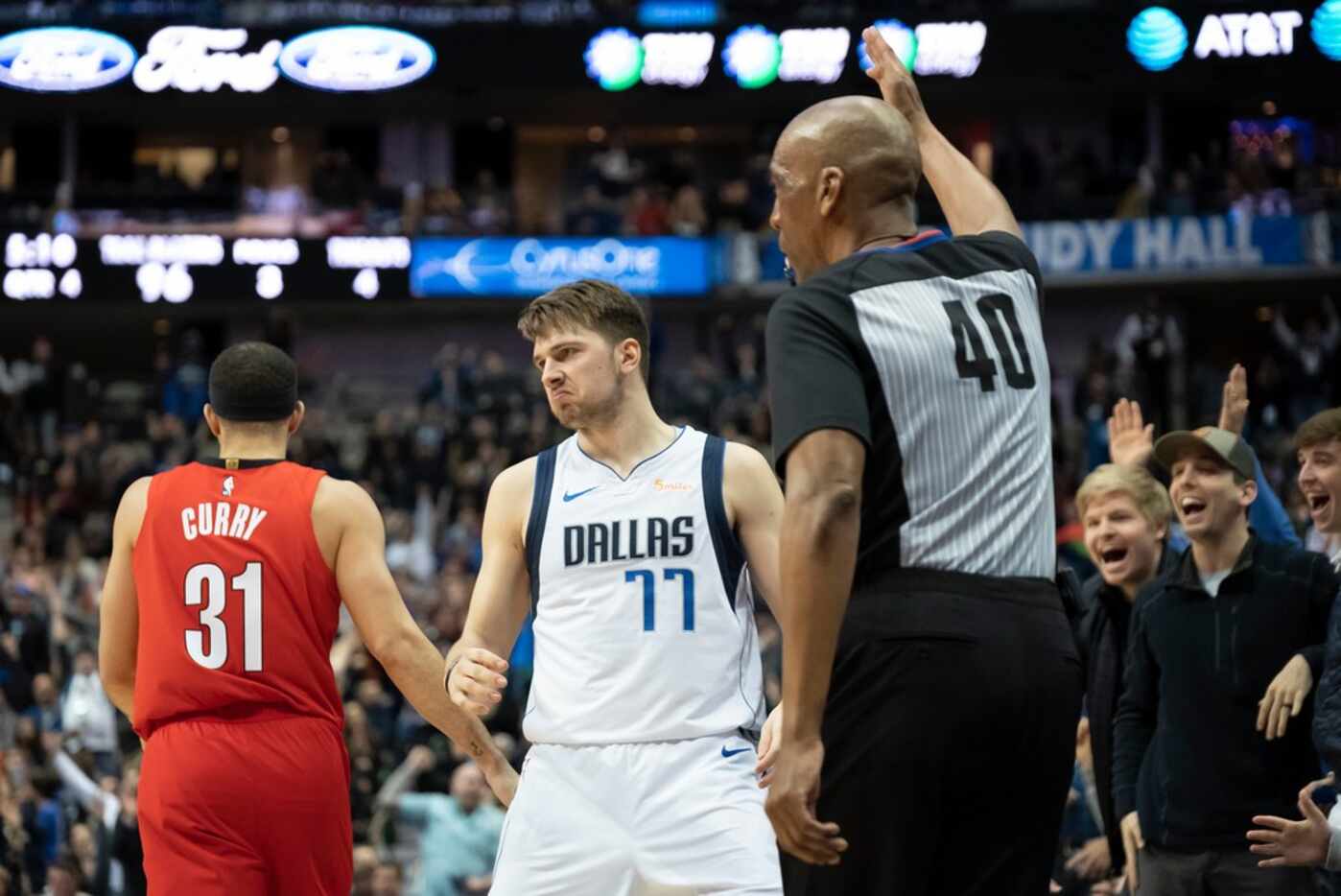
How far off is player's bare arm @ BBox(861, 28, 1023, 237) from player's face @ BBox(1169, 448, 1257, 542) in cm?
211

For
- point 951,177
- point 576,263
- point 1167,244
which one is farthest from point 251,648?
point 1167,244

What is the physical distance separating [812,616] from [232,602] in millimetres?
2701

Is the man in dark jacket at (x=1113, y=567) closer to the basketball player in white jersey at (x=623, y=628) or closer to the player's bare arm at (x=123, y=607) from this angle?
the basketball player in white jersey at (x=623, y=628)

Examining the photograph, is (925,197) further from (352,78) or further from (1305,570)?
(1305,570)

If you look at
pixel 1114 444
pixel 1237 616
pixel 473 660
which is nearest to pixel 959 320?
pixel 473 660

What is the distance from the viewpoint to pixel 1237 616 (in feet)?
20.3

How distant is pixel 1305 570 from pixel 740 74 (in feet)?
79.2

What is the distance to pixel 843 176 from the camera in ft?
12.9

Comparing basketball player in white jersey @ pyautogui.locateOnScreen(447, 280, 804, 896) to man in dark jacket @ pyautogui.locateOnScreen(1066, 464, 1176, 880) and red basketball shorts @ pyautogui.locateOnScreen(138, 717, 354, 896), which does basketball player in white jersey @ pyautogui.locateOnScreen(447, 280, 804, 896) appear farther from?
man in dark jacket @ pyautogui.locateOnScreen(1066, 464, 1176, 880)

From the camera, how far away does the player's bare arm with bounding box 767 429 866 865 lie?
11.7 ft

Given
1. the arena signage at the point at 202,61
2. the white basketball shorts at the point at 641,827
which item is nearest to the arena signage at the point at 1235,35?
the arena signage at the point at 202,61

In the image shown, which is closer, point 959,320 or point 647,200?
point 959,320

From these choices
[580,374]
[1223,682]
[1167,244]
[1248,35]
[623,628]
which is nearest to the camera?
[623,628]

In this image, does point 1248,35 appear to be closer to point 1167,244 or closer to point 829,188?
point 1167,244
